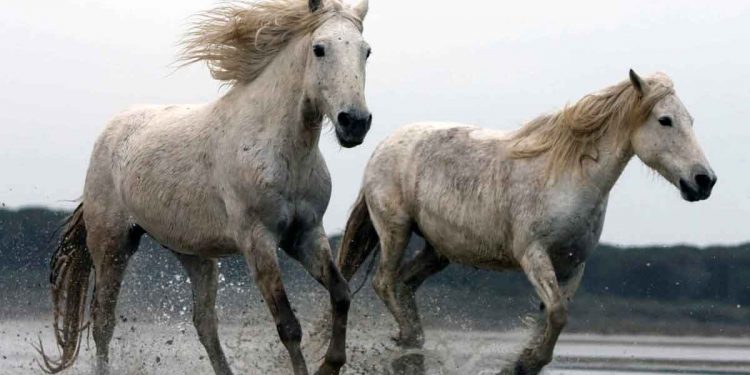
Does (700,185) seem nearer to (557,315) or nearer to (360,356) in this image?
(557,315)

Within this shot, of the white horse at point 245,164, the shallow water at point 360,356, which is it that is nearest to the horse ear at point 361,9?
the white horse at point 245,164

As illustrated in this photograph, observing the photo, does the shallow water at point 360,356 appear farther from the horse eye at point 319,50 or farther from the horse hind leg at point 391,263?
the horse eye at point 319,50

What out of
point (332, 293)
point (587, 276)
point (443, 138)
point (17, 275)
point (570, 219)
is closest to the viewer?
point (332, 293)

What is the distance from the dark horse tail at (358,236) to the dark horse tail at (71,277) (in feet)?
6.45

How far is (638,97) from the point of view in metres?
11.7

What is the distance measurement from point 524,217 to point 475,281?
14.2ft

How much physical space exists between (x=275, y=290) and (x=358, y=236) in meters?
3.35

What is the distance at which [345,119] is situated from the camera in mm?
9836

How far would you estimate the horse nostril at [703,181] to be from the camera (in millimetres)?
11281

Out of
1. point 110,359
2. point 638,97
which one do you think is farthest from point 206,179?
point 638,97

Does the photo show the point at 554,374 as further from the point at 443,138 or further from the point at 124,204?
the point at 124,204

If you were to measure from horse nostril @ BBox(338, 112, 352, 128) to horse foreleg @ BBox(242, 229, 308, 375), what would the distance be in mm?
872

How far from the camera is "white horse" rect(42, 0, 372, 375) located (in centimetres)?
1024

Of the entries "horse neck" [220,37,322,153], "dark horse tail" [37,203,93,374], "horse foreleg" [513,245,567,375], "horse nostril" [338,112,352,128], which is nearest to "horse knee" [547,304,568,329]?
"horse foreleg" [513,245,567,375]
